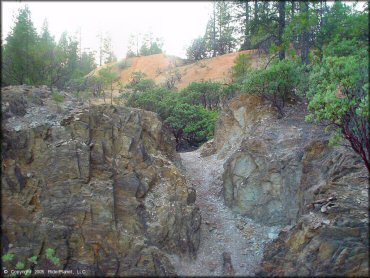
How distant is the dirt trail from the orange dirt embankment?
18803 millimetres

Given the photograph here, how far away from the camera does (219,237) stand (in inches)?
456

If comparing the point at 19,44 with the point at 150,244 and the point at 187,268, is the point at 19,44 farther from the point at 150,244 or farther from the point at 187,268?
the point at 187,268

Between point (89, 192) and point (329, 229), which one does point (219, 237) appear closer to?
point (329, 229)

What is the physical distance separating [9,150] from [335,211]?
9358 mm

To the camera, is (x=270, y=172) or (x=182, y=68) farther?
(x=182, y=68)

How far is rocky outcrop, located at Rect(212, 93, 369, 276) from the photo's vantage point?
8.32 meters

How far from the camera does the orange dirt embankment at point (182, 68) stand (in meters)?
35.0

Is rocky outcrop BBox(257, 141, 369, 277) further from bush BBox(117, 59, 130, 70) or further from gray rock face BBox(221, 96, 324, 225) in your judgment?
bush BBox(117, 59, 130, 70)

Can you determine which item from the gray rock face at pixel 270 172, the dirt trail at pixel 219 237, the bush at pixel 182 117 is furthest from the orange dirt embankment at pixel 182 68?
the dirt trail at pixel 219 237

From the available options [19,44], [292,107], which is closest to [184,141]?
[292,107]

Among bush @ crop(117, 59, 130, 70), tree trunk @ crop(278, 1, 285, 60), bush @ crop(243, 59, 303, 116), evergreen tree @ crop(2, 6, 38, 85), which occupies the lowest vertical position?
bush @ crop(243, 59, 303, 116)

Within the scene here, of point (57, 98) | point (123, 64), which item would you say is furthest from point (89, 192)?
point (123, 64)

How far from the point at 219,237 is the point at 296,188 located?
3123 mm

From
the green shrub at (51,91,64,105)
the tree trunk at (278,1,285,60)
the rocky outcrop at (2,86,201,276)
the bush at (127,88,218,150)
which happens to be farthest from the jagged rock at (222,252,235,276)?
the bush at (127,88,218,150)
